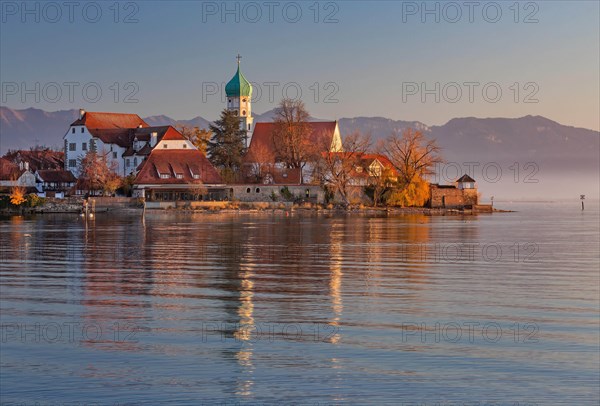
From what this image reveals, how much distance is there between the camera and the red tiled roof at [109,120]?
124375 mm

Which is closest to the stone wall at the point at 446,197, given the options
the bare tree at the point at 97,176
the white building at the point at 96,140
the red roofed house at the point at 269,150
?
the red roofed house at the point at 269,150

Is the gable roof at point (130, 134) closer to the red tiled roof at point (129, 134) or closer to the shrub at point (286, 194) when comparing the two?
the red tiled roof at point (129, 134)

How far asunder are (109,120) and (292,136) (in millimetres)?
28487

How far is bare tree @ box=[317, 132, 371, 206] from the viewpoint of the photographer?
11025cm

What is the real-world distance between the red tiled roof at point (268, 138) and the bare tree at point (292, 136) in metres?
1.43

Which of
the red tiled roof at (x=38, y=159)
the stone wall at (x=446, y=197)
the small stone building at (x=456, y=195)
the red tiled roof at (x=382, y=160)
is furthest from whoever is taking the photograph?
the red tiled roof at (x=38, y=159)

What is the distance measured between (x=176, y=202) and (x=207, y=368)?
9192 cm

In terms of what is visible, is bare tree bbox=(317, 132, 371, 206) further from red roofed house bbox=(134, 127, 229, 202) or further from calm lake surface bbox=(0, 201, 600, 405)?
calm lake surface bbox=(0, 201, 600, 405)

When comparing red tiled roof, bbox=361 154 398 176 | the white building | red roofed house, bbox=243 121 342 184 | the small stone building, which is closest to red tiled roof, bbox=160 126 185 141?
the white building

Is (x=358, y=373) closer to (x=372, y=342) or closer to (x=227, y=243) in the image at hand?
(x=372, y=342)

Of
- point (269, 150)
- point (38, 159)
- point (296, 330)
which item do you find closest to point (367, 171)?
point (269, 150)

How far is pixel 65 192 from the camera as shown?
11338cm

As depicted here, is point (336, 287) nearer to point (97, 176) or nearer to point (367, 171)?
point (97, 176)

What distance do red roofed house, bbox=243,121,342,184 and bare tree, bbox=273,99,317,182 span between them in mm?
1082
